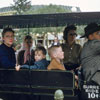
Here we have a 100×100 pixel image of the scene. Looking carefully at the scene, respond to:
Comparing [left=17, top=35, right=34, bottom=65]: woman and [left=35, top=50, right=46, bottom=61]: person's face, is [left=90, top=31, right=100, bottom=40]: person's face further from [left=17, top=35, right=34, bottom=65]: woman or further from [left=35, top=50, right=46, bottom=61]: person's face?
[left=17, top=35, right=34, bottom=65]: woman

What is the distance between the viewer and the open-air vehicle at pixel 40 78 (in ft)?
13.0

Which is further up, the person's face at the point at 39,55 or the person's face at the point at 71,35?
the person's face at the point at 71,35

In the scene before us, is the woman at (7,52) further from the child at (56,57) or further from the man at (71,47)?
the man at (71,47)

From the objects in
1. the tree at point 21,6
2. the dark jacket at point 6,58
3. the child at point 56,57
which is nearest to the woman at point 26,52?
the tree at point 21,6

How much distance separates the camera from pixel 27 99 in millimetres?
4266

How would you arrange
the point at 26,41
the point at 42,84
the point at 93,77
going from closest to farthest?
1. the point at 93,77
2. the point at 42,84
3. the point at 26,41

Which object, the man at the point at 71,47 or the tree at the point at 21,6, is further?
the man at the point at 71,47

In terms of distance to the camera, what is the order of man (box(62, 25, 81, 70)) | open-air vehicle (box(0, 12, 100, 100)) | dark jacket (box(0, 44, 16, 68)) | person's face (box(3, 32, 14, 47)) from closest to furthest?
open-air vehicle (box(0, 12, 100, 100)) < dark jacket (box(0, 44, 16, 68)) < person's face (box(3, 32, 14, 47)) < man (box(62, 25, 81, 70))

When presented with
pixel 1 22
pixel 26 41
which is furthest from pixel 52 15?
pixel 26 41

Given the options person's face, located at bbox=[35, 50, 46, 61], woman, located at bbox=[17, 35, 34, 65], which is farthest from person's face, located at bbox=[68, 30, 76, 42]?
person's face, located at bbox=[35, 50, 46, 61]

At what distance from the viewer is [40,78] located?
4090 millimetres

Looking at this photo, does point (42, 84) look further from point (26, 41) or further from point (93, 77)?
point (26, 41)

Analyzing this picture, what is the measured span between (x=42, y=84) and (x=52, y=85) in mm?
158

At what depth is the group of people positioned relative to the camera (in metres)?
3.89
